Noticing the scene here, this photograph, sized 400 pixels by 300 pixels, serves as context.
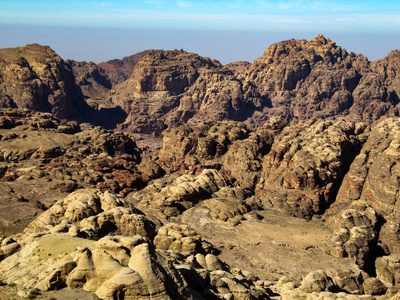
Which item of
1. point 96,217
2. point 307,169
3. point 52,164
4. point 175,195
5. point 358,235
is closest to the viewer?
point 96,217

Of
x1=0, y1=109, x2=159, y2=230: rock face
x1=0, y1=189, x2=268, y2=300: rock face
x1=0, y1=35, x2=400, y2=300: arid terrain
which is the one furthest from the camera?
x1=0, y1=109, x2=159, y2=230: rock face

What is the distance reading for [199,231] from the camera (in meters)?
74.0

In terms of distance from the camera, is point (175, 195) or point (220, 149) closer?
point (175, 195)

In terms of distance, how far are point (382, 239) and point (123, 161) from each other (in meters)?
66.4

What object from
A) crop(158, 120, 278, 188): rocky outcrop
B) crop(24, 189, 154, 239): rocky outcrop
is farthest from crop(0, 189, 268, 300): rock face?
crop(158, 120, 278, 188): rocky outcrop

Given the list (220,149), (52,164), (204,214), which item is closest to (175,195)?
(204,214)

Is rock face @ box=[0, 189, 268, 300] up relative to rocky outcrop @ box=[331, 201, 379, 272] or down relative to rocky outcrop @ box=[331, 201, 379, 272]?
up

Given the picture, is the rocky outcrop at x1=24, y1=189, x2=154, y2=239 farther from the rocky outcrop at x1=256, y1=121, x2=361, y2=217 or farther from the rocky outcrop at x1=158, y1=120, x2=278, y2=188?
the rocky outcrop at x1=158, y1=120, x2=278, y2=188

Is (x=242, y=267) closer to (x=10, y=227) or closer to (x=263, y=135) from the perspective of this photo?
(x=10, y=227)

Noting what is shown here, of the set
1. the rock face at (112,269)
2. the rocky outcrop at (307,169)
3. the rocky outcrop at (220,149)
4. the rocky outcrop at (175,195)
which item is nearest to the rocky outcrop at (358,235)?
the rocky outcrop at (307,169)

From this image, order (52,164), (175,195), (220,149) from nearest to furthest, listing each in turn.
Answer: (175,195) < (52,164) < (220,149)

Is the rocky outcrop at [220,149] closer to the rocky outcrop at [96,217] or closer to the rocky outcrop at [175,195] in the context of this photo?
the rocky outcrop at [175,195]

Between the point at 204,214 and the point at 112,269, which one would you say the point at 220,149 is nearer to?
the point at 204,214

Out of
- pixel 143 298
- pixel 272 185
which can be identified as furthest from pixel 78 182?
pixel 143 298
